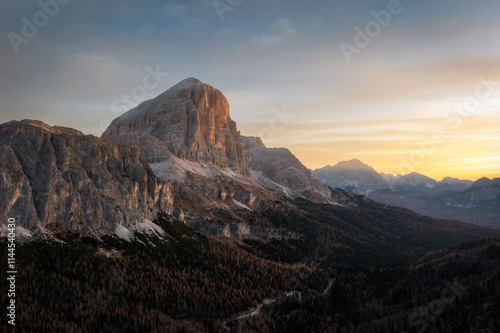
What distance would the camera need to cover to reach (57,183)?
15612 cm

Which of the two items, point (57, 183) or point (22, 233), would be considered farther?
point (57, 183)

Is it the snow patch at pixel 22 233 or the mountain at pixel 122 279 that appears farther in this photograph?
the snow patch at pixel 22 233

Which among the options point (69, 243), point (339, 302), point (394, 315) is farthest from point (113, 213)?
point (394, 315)

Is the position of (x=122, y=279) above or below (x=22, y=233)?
below

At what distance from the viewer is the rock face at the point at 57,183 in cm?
13912

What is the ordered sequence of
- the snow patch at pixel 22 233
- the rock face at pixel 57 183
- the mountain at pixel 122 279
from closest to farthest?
the mountain at pixel 122 279
the snow patch at pixel 22 233
the rock face at pixel 57 183

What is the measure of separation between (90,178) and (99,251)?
4626cm

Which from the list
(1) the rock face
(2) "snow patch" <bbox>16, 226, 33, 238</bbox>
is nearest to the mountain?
(2) "snow patch" <bbox>16, 226, 33, 238</bbox>

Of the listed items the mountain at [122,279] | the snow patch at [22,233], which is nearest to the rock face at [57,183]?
the mountain at [122,279]

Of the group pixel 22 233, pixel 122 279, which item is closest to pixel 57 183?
pixel 22 233

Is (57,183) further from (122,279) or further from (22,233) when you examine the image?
(122,279)

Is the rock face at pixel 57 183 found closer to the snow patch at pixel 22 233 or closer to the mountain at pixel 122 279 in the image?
the mountain at pixel 122 279

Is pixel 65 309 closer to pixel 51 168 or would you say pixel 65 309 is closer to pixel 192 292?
pixel 192 292

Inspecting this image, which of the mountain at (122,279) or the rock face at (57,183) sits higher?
the rock face at (57,183)
